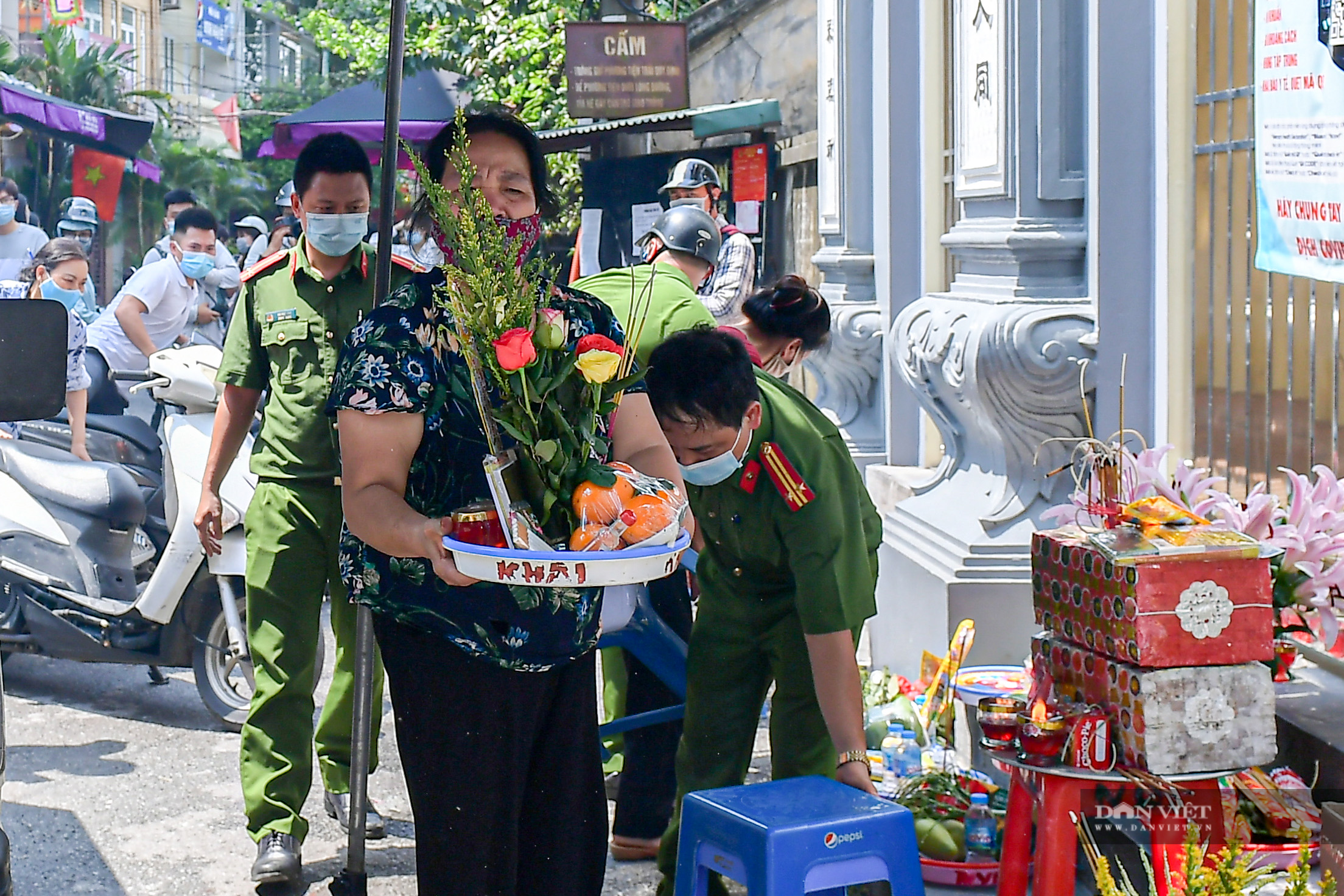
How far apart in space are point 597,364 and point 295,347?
2.12 meters

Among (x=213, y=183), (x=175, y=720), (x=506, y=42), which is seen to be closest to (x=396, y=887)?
(x=175, y=720)

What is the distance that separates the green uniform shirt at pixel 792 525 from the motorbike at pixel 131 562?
2.41 m

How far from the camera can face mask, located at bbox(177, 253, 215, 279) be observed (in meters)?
9.18

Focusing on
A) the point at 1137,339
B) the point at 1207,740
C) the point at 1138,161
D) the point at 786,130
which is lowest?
the point at 1207,740

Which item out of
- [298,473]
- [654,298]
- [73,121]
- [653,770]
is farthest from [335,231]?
[73,121]

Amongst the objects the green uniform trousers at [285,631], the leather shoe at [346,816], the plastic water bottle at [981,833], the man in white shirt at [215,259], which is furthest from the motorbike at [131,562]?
the man in white shirt at [215,259]

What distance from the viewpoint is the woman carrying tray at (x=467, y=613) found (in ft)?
8.60

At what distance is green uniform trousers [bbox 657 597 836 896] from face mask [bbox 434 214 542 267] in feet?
3.90

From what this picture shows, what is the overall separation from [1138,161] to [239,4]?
54.1 meters

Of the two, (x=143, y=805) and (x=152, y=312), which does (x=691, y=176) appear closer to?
(x=152, y=312)

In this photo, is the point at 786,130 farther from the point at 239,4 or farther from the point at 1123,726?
the point at 239,4

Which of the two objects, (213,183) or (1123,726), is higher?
(213,183)

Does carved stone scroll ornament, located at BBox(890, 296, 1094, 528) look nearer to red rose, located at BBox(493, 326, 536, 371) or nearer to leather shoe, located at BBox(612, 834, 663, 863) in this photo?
leather shoe, located at BBox(612, 834, 663, 863)

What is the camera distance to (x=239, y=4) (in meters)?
54.3
